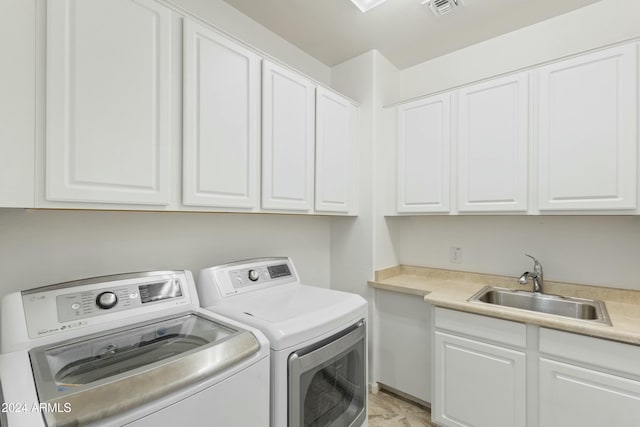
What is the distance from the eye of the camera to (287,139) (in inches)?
68.6

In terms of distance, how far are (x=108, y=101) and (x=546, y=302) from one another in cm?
257

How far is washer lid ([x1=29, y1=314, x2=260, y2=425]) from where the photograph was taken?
2.33 feet

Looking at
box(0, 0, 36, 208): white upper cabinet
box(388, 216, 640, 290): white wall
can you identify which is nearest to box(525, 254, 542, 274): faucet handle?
box(388, 216, 640, 290): white wall

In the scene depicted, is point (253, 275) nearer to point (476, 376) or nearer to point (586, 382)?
point (476, 376)

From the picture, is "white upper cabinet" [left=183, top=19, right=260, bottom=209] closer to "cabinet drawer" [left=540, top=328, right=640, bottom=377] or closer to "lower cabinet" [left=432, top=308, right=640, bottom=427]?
"lower cabinet" [left=432, top=308, right=640, bottom=427]

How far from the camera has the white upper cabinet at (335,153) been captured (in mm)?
1990

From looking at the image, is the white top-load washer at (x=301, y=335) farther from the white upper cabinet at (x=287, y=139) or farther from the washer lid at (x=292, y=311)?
the white upper cabinet at (x=287, y=139)

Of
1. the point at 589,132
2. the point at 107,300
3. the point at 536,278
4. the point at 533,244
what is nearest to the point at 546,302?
the point at 536,278

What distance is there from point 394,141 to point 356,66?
0.71 meters

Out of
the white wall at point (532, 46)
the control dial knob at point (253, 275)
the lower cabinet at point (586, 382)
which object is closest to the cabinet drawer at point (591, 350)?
the lower cabinet at point (586, 382)

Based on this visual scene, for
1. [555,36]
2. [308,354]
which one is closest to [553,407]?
[308,354]

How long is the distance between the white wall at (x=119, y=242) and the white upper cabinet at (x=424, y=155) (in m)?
1.02

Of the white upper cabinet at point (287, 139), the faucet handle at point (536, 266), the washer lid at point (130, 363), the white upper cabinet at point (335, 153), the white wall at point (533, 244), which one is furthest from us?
the white upper cabinet at point (335, 153)

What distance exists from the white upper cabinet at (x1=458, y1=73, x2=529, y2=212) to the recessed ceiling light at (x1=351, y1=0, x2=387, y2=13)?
31.8 inches
